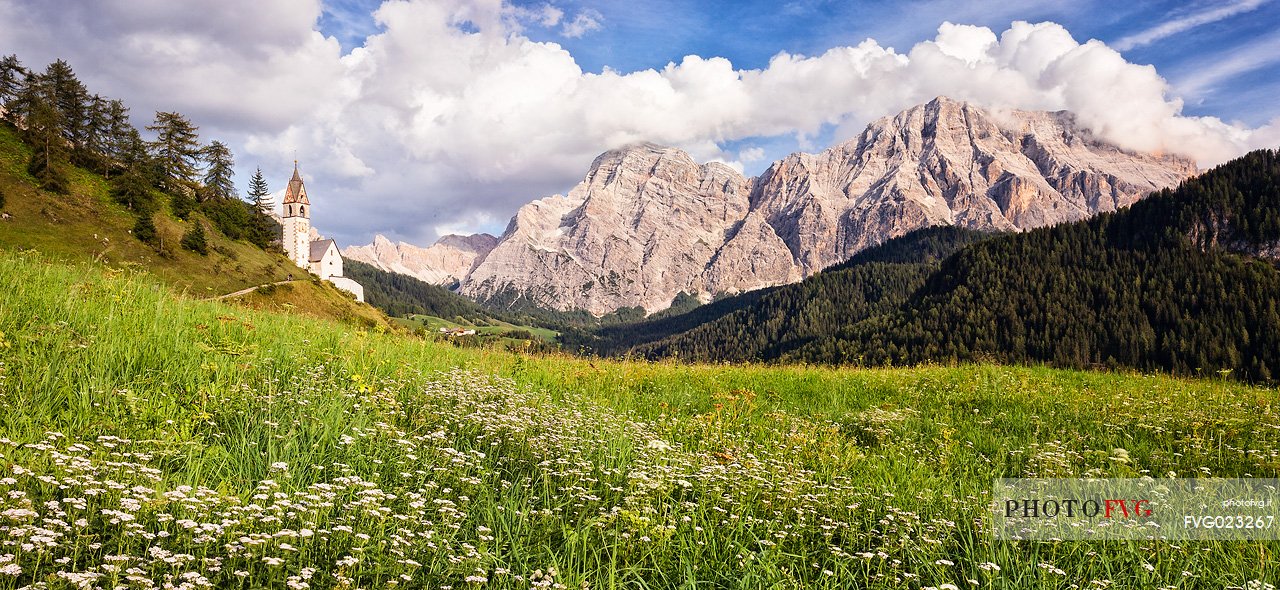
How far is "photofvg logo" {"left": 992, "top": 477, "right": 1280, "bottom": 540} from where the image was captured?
5941 mm

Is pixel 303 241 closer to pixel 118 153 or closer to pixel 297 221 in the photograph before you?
pixel 297 221

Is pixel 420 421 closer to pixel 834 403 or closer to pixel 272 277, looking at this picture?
pixel 834 403

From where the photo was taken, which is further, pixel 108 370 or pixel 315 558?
pixel 108 370

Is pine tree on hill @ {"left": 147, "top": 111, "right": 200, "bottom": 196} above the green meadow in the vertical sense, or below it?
above

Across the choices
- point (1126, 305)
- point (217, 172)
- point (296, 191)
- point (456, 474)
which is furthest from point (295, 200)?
point (1126, 305)

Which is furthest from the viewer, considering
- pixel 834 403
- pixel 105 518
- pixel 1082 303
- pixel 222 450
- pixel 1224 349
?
pixel 1082 303

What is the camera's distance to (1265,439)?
991 cm

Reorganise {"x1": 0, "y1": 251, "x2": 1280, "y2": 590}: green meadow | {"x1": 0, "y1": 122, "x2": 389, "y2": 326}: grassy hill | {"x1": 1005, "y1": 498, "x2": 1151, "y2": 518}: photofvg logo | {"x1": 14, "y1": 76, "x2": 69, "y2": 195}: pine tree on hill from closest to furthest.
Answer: {"x1": 0, "y1": 251, "x2": 1280, "y2": 590}: green meadow
{"x1": 1005, "y1": 498, "x2": 1151, "y2": 518}: photofvg logo
{"x1": 0, "y1": 122, "x2": 389, "y2": 326}: grassy hill
{"x1": 14, "y1": 76, "x2": 69, "y2": 195}: pine tree on hill

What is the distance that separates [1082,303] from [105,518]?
211m

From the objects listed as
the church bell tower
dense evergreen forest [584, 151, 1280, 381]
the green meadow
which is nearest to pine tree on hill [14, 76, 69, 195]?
the church bell tower

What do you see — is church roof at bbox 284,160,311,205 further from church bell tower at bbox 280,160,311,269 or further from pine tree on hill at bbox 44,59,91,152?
pine tree on hill at bbox 44,59,91,152

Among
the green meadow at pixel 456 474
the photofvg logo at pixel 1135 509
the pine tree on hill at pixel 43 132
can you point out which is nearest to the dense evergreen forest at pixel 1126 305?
the pine tree on hill at pixel 43 132

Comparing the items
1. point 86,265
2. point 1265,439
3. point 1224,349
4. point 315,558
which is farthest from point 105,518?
point 1224,349

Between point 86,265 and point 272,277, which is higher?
point 272,277
